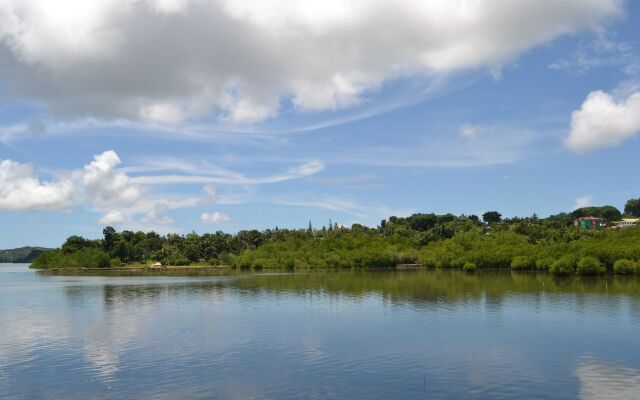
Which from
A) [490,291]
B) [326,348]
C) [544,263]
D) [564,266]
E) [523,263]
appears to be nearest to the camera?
[326,348]

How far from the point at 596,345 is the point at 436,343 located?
12.2 meters

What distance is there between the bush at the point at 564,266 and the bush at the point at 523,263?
19681 mm

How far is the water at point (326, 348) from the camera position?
31.5m

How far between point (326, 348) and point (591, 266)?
101 m

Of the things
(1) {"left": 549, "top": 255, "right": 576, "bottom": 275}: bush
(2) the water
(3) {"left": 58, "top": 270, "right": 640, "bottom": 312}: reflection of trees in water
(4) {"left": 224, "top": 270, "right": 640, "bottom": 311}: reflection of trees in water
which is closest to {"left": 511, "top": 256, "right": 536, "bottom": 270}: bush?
(1) {"left": 549, "top": 255, "right": 576, "bottom": 275}: bush

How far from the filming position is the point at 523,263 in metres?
148

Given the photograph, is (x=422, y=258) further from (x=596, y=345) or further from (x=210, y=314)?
(x=596, y=345)

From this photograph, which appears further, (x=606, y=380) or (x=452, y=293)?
(x=452, y=293)

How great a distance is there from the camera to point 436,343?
43.8m

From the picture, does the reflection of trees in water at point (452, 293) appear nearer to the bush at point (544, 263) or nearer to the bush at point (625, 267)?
the bush at point (625, 267)

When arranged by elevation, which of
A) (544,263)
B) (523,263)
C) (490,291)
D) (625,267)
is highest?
(544,263)

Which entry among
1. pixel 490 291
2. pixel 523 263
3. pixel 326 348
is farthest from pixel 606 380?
pixel 523 263

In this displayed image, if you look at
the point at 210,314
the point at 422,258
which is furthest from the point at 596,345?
the point at 422,258

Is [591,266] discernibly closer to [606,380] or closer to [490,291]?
[490,291]
